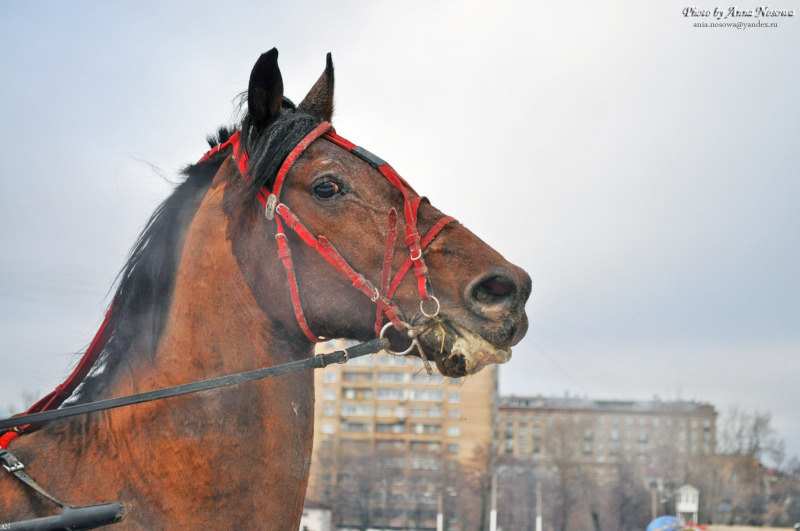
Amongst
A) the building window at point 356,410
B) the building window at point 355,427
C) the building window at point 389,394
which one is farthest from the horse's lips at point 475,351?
the building window at point 389,394

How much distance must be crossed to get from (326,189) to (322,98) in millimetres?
644

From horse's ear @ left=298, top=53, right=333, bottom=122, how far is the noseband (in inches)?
15.1

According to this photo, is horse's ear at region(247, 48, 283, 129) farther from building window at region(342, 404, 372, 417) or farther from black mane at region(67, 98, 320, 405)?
building window at region(342, 404, 372, 417)

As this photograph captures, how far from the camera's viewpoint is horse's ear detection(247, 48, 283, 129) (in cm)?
305

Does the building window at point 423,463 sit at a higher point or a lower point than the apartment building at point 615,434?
lower

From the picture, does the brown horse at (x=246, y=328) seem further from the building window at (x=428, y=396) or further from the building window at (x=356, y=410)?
the building window at (x=356, y=410)

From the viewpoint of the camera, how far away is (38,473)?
2.89 meters

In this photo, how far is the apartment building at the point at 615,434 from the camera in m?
47.5

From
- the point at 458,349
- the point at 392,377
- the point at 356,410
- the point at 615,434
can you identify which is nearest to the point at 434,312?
the point at 458,349

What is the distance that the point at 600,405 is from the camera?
61.8 m

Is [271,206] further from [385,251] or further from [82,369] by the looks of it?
[82,369]

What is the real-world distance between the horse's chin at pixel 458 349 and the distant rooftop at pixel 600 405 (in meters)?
46.9

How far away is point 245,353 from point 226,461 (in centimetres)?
42

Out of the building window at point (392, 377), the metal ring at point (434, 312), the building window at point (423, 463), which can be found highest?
the building window at point (392, 377)
